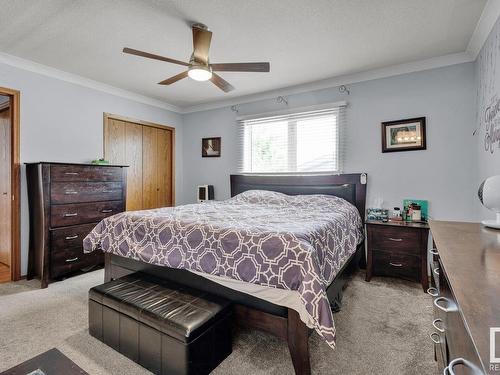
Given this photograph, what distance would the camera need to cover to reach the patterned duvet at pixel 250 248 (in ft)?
4.85

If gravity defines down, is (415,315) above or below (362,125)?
below

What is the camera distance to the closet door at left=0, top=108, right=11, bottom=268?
3223 mm

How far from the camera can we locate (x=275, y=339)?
1.97 meters

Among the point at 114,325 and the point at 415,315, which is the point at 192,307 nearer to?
the point at 114,325

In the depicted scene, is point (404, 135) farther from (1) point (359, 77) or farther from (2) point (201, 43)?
(2) point (201, 43)

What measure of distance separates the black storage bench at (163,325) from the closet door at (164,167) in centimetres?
306

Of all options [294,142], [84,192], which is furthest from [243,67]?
[84,192]

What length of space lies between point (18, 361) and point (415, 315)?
9.71ft

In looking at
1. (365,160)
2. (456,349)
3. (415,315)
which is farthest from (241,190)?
(456,349)

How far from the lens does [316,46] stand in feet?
9.04

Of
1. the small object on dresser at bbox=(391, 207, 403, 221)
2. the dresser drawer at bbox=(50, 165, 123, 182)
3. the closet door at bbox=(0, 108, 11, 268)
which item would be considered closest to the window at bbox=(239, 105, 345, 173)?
the small object on dresser at bbox=(391, 207, 403, 221)

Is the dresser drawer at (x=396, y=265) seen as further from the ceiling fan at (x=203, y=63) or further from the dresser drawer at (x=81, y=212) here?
the dresser drawer at (x=81, y=212)

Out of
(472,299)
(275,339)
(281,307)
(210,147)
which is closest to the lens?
(472,299)

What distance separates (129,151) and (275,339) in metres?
3.64
